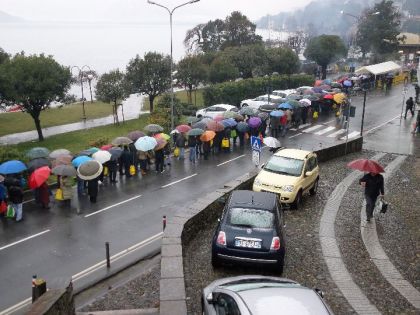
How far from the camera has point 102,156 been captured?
18234mm

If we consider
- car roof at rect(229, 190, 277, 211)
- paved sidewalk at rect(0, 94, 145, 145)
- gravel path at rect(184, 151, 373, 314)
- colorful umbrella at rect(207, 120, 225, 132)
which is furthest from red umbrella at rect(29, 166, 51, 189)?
paved sidewalk at rect(0, 94, 145, 145)

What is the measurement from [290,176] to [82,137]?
18.4 m

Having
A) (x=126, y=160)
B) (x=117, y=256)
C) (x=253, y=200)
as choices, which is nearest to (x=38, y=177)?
(x=117, y=256)

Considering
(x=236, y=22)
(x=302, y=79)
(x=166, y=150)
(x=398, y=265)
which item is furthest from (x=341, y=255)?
(x=236, y=22)

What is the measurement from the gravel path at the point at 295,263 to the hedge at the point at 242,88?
25036 millimetres

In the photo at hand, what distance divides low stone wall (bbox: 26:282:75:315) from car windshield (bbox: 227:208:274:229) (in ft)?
12.5

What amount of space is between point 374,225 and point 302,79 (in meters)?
38.1

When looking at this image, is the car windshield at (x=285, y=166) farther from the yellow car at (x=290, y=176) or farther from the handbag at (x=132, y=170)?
the handbag at (x=132, y=170)

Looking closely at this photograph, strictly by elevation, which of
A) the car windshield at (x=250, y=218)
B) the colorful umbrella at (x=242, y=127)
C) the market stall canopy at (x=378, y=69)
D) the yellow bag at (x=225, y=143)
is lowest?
the yellow bag at (x=225, y=143)

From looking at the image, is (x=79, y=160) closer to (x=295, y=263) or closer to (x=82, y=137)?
(x=295, y=263)

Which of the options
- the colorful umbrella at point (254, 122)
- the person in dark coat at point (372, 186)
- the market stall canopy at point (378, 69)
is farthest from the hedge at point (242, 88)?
the person in dark coat at point (372, 186)

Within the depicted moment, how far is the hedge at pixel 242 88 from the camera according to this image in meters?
39.2

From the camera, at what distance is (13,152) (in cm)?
1792

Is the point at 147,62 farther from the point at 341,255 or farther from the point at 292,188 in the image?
the point at 341,255
